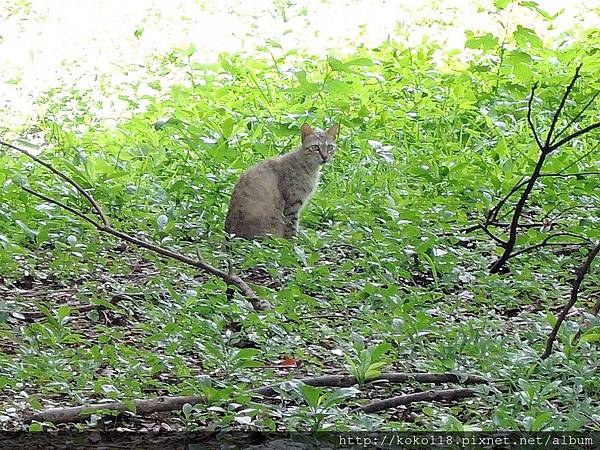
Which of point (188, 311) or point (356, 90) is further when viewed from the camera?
point (356, 90)

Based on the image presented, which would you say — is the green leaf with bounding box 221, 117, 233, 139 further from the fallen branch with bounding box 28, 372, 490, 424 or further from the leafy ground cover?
the fallen branch with bounding box 28, 372, 490, 424

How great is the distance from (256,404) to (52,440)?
0.62m

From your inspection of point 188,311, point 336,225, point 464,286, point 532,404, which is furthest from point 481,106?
point 532,404

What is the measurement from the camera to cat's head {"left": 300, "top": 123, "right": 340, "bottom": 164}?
612 centimetres

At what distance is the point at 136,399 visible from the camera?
120 inches

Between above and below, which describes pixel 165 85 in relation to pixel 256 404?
above

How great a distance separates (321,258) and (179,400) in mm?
2068

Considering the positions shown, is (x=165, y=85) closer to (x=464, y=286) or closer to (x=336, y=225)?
(x=336, y=225)

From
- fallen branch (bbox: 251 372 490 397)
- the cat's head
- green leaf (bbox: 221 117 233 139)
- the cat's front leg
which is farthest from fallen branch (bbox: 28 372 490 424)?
green leaf (bbox: 221 117 233 139)

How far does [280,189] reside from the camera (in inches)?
232

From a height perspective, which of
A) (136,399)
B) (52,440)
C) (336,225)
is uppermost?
(336,225)

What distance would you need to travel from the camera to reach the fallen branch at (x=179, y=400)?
9.67ft

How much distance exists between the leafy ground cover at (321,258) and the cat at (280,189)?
12 centimetres

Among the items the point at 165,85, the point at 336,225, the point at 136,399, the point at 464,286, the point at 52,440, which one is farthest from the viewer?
the point at 165,85
